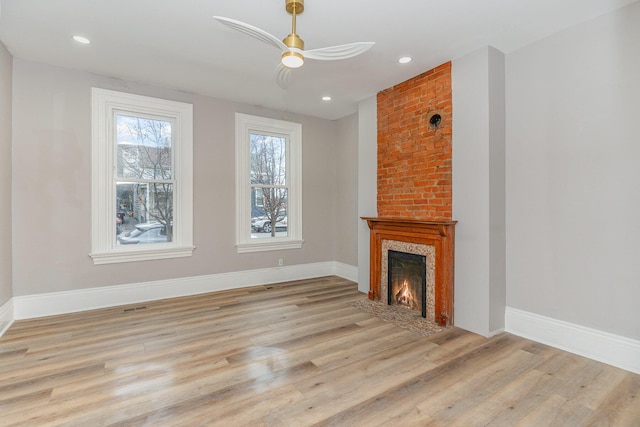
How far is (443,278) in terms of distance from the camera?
320cm

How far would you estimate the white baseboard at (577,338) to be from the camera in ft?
7.66

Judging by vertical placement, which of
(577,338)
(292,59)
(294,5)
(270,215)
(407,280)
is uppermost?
(294,5)

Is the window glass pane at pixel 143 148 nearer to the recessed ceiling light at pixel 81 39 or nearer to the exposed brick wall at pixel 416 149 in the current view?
the recessed ceiling light at pixel 81 39

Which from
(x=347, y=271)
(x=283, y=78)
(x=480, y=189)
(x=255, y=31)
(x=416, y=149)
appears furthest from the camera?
(x=347, y=271)

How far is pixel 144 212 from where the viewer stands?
4.02 metres

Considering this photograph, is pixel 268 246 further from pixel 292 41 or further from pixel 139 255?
pixel 292 41

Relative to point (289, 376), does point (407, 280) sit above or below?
above

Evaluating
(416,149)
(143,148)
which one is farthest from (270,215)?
(416,149)

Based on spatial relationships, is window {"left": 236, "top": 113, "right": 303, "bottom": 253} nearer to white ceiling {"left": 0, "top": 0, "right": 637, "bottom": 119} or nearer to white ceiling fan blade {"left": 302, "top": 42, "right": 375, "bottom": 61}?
white ceiling {"left": 0, "top": 0, "right": 637, "bottom": 119}

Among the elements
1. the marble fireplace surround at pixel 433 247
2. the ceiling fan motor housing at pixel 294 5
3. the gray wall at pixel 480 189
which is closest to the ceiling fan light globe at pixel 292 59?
the ceiling fan motor housing at pixel 294 5

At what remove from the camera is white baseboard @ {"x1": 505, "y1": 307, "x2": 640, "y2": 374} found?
7.66 feet

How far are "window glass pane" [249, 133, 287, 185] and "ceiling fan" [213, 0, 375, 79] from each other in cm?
269

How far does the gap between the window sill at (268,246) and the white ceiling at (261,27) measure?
7.60ft

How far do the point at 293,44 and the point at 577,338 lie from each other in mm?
3228
